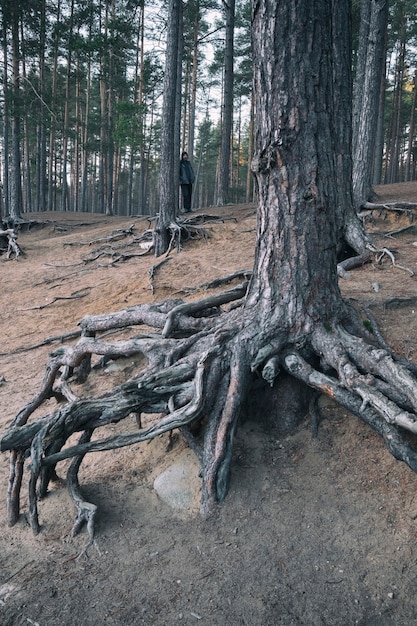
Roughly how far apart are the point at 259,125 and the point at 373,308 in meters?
A: 2.44

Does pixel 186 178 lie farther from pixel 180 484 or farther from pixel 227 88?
pixel 180 484

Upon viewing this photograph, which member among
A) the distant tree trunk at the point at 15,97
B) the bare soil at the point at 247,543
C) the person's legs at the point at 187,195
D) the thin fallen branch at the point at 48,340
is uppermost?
the distant tree trunk at the point at 15,97

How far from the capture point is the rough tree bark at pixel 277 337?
3.10 metres

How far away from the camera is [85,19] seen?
23.5m

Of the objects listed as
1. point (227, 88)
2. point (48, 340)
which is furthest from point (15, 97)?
point (48, 340)

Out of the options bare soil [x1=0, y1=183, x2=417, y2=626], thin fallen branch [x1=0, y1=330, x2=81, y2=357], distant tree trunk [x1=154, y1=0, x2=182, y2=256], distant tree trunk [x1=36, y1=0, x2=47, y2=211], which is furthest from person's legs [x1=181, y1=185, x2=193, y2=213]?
bare soil [x1=0, y1=183, x2=417, y2=626]

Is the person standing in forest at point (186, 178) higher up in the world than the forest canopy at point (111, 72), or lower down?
lower down

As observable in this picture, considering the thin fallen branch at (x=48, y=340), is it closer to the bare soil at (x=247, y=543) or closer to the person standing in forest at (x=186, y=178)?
the bare soil at (x=247, y=543)

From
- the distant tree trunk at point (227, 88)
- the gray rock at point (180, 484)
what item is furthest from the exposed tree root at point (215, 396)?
the distant tree trunk at point (227, 88)

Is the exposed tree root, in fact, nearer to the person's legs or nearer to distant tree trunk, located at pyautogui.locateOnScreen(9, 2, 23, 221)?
the person's legs

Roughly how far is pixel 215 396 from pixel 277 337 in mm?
708

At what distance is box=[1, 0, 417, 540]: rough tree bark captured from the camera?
10.2ft

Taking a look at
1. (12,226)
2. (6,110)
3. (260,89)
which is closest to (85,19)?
(6,110)

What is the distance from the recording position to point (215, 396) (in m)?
3.38
